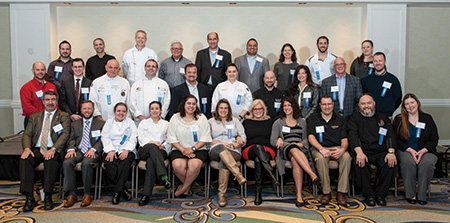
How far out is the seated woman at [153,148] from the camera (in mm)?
3748

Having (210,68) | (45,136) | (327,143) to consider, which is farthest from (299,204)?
(45,136)

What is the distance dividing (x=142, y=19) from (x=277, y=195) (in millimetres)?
4169

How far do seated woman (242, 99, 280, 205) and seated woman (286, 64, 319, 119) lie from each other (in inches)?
19.9

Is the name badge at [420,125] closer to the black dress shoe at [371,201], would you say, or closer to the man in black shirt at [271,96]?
the black dress shoe at [371,201]

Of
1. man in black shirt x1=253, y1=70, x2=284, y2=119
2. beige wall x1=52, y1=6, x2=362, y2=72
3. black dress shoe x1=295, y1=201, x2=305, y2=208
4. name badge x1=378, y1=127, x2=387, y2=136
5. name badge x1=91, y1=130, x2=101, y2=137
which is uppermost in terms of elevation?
beige wall x1=52, y1=6, x2=362, y2=72

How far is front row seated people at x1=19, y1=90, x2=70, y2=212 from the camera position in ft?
11.8

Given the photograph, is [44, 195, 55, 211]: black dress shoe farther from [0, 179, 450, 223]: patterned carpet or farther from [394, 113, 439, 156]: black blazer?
[394, 113, 439, 156]: black blazer

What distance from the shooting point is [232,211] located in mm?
3471

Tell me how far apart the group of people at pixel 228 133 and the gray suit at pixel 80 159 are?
0.4 inches

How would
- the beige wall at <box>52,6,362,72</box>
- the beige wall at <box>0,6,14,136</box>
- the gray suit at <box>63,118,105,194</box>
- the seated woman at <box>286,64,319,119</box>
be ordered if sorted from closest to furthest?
1. the gray suit at <box>63,118,105,194</box>
2. the seated woman at <box>286,64,319,119</box>
3. the beige wall at <box>0,6,14,136</box>
4. the beige wall at <box>52,6,362,72</box>

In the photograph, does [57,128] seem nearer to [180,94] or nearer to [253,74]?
[180,94]

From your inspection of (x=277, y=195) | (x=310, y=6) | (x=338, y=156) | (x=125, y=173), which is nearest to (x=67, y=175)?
(x=125, y=173)

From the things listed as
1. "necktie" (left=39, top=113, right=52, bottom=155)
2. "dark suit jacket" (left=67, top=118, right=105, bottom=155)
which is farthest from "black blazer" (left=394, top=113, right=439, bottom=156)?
"necktie" (left=39, top=113, right=52, bottom=155)

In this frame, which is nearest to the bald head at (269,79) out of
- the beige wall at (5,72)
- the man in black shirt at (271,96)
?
the man in black shirt at (271,96)
